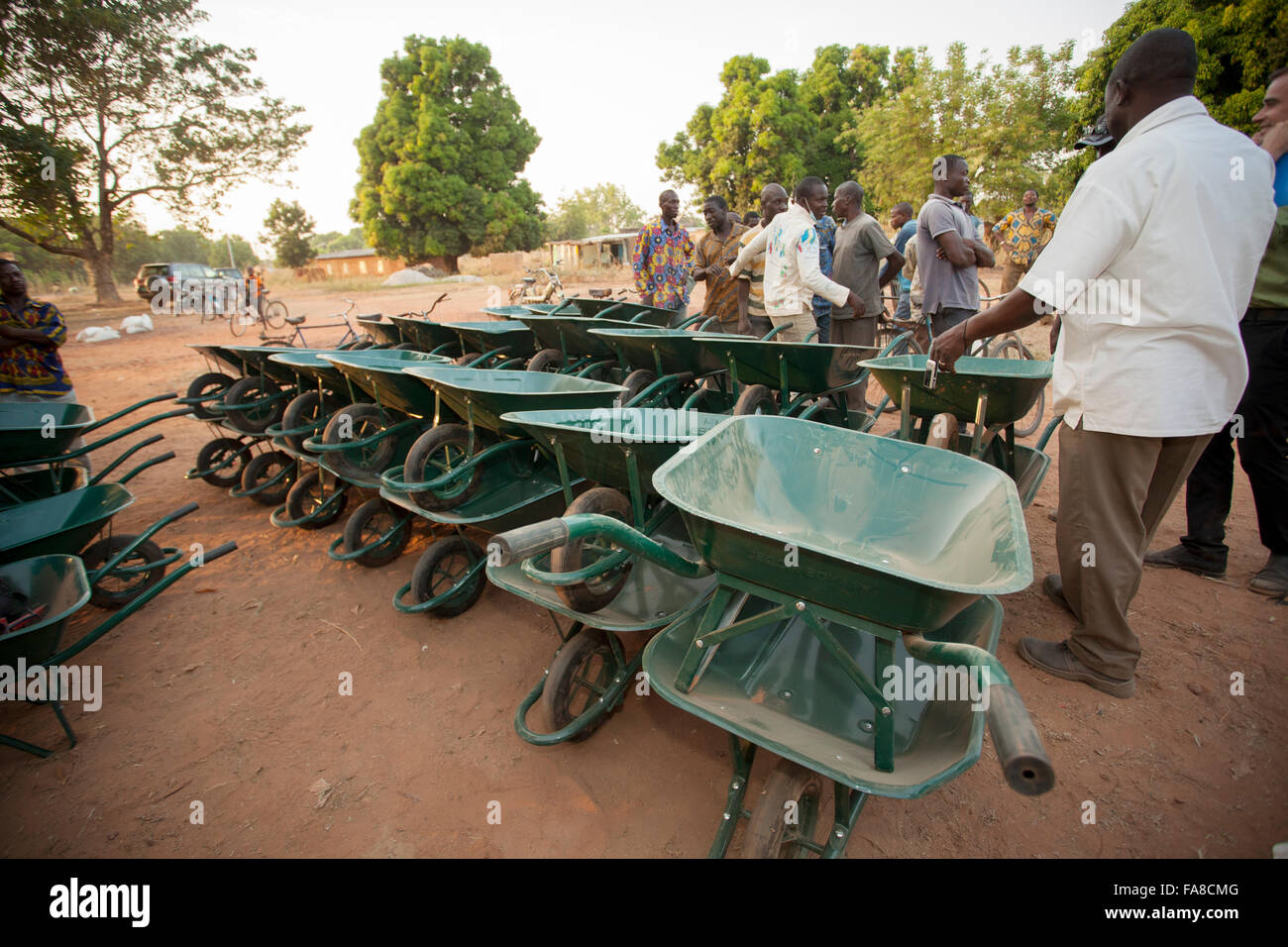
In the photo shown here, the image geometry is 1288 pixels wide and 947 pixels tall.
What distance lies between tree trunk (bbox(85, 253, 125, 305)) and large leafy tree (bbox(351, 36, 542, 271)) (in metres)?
11.7

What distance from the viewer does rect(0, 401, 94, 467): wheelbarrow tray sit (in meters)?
3.49

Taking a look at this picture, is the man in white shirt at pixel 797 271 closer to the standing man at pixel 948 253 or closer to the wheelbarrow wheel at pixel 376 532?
the standing man at pixel 948 253

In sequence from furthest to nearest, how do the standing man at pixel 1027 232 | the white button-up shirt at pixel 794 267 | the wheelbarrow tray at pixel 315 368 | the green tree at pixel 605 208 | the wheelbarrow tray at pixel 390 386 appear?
the green tree at pixel 605 208 < the standing man at pixel 1027 232 < the white button-up shirt at pixel 794 267 < the wheelbarrow tray at pixel 315 368 < the wheelbarrow tray at pixel 390 386

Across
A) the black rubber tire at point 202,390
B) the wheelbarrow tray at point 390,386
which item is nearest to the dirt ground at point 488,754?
the wheelbarrow tray at point 390,386

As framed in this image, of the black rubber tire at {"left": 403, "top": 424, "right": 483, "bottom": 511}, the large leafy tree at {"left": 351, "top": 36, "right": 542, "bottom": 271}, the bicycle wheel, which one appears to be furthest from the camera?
the large leafy tree at {"left": 351, "top": 36, "right": 542, "bottom": 271}

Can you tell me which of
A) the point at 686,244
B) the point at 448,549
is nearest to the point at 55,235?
the point at 686,244

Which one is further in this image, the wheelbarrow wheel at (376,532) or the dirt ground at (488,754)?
the wheelbarrow wheel at (376,532)

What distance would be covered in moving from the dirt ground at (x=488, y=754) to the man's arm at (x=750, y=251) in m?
3.27

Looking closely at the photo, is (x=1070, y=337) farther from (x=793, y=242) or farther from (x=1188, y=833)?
(x=793, y=242)

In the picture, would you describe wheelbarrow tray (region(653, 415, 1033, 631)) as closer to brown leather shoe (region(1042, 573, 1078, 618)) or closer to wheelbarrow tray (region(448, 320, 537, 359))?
brown leather shoe (region(1042, 573, 1078, 618))

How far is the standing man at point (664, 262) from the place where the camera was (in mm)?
6531

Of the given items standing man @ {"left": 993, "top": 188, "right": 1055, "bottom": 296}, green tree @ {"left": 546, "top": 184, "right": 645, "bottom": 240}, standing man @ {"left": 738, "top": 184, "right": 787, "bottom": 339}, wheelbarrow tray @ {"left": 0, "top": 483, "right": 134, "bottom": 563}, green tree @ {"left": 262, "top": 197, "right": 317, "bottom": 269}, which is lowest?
wheelbarrow tray @ {"left": 0, "top": 483, "right": 134, "bottom": 563}

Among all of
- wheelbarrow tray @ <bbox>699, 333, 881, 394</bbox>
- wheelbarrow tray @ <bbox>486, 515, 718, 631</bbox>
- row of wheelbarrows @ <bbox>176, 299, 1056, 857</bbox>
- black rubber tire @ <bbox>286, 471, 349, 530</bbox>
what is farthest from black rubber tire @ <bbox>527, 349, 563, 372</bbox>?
wheelbarrow tray @ <bbox>486, 515, 718, 631</bbox>

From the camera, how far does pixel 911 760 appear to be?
159cm
